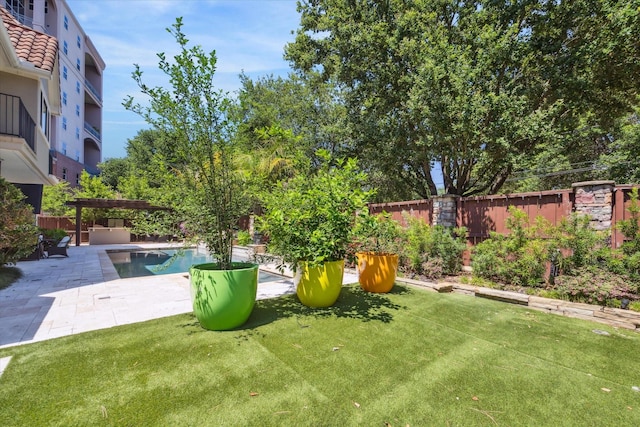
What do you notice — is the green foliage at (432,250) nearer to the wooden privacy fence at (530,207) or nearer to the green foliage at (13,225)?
the wooden privacy fence at (530,207)

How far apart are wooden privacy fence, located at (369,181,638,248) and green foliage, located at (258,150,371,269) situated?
4546mm

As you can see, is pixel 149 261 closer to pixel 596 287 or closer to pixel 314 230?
pixel 314 230

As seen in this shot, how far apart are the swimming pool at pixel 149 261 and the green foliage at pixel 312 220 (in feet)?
11.0

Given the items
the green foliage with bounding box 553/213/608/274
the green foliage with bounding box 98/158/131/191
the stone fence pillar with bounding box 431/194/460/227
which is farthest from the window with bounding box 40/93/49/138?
the green foliage with bounding box 98/158/131/191

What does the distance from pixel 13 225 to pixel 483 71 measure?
12350 mm

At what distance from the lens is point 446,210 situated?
8.95m

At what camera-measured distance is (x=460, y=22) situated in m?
10.2

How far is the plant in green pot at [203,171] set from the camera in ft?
12.4

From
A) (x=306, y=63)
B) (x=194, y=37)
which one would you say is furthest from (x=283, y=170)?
(x=194, y=37)

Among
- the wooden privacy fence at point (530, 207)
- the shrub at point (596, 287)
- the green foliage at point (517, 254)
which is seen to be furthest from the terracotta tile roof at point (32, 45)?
the shrub at point (596, 287)

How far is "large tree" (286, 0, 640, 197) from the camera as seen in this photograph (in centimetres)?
855

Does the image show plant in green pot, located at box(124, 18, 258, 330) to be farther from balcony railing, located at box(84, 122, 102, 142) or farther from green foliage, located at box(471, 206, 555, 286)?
balcony railing, located at box(84, 122, 102, 142)

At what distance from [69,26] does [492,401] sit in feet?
121

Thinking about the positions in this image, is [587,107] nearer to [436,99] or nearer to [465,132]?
[465,132]
